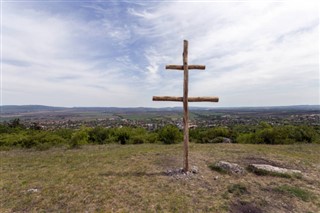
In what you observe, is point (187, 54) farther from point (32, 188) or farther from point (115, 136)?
point (115, 136)

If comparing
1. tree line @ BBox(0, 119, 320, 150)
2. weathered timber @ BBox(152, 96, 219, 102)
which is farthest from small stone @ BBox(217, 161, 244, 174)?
tree line @ BBox(0, 119, 320, 150)

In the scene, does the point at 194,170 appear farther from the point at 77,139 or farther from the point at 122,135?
the point at 122,135

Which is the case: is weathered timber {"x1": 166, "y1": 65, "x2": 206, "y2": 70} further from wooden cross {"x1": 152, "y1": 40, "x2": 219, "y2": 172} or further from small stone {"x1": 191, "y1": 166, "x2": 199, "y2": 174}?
small stone {"x1": 191, "y1": 166, "x2": 199, "y2": 174}

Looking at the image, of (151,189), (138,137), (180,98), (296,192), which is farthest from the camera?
(138,137)

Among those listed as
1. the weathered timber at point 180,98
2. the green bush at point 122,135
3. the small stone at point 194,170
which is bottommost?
the green bush at point 122,135

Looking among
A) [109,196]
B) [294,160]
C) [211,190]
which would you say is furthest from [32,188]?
[294,160]

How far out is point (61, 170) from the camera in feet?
30.4

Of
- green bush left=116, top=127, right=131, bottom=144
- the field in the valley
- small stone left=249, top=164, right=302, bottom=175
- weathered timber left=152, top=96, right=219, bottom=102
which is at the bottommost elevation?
green bush left=116, top=127, right=131, bottom=144

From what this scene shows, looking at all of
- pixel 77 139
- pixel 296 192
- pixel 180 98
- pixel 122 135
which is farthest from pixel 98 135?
pixel 296 192

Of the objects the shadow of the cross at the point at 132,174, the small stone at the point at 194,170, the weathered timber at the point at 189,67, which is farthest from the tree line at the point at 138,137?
the weathered timber at the point at 189,67

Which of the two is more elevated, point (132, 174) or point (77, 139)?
point (132, 174)

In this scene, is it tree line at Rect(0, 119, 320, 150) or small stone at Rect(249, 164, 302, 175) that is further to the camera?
tree line at Rect(0, 119, 320, 150)

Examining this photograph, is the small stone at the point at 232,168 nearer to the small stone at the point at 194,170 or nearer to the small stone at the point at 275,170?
the small stone at the point at 275,170

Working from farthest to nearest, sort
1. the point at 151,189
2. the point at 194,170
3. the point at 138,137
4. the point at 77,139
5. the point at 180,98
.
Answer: the point at 138,137
the point at 77,139
the point at 180,98
the point at 194,170
the point at 151,189
